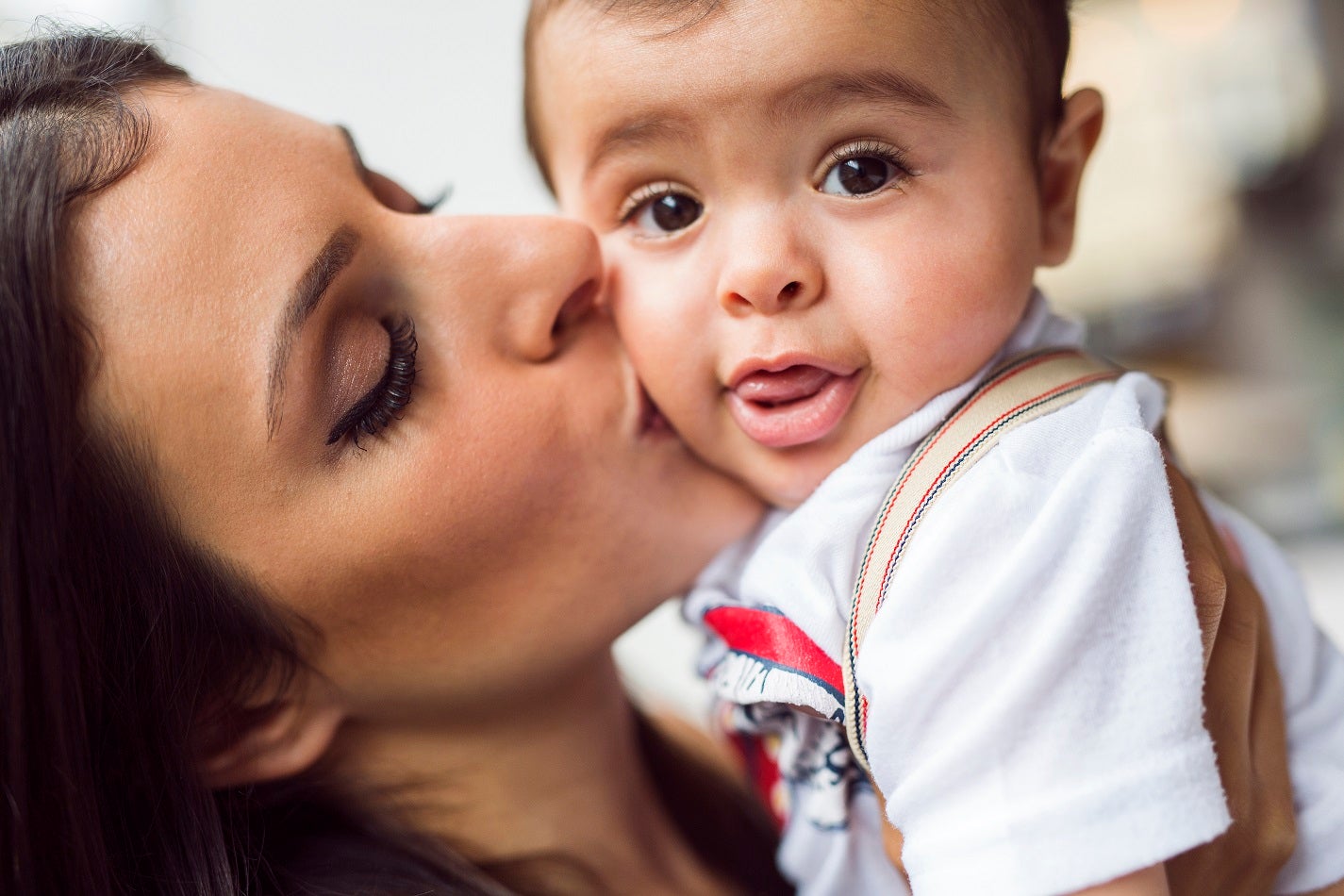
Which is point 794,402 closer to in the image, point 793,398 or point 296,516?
point 793,398

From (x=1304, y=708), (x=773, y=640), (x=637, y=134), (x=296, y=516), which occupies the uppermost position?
(x=637, y=134)

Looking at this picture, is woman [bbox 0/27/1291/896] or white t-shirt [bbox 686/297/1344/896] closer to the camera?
white t-shirt [bbox 686/297/1344/896]

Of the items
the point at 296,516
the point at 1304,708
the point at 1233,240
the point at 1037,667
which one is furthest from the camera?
the point at 1233,240

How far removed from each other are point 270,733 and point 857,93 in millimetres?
799

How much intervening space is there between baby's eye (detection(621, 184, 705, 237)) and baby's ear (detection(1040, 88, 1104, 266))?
0.34 metres

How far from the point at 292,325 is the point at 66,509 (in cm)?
24

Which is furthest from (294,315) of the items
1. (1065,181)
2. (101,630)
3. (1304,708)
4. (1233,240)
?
(1233,240)

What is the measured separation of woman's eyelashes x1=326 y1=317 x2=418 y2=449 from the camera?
0.89 meters

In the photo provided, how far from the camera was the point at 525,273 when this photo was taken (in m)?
0.96

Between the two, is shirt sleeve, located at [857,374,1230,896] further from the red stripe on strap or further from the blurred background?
the blurred background

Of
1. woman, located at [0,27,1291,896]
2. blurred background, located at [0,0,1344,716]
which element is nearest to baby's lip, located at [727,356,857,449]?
woman, located at [0,27,1291,896]

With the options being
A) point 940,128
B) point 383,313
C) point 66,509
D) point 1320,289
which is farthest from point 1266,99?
point 66,509

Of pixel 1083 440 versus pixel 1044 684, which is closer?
pixel 1044 684

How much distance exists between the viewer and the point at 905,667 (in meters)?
0.70
